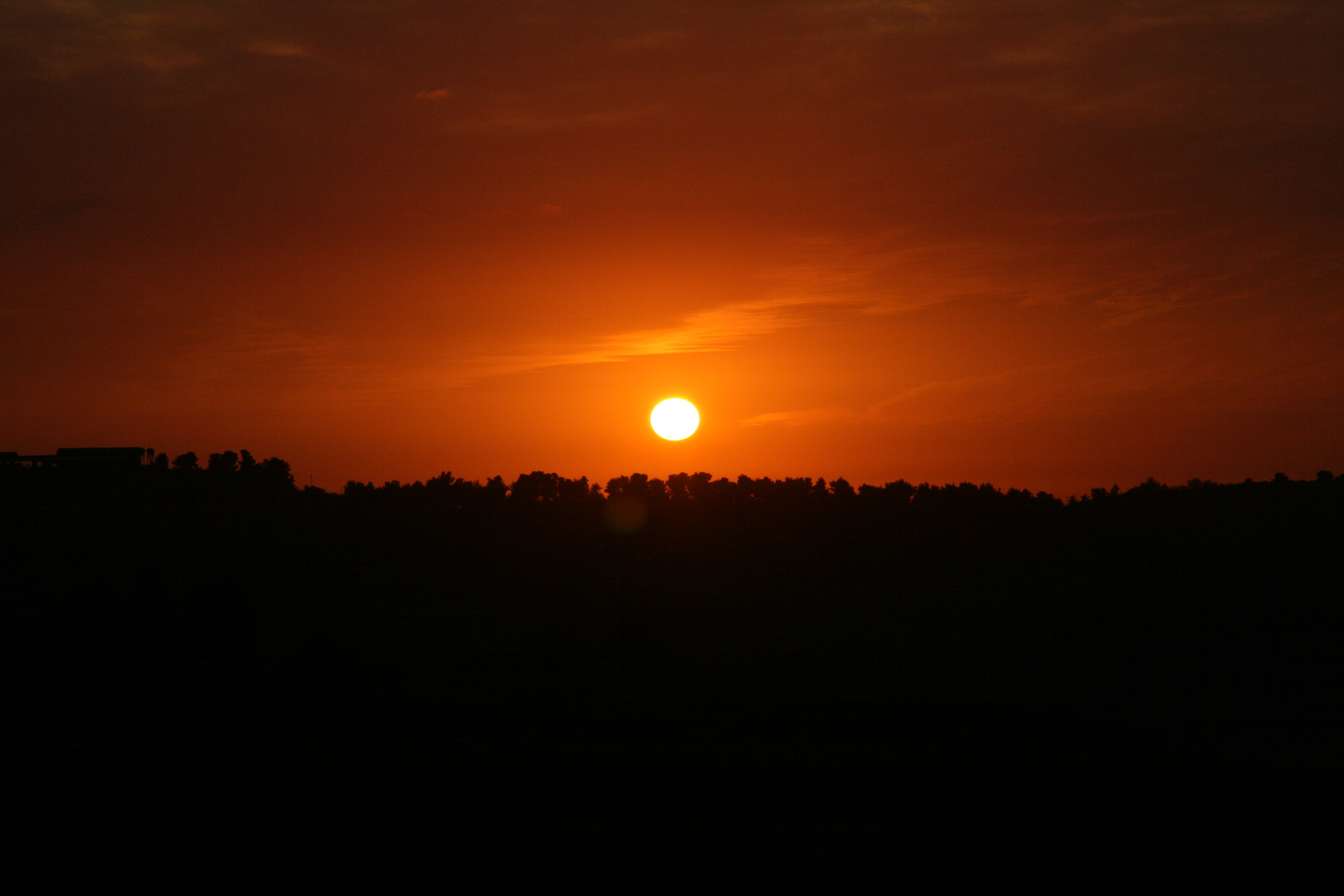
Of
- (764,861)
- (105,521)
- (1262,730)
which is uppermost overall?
(105,521)

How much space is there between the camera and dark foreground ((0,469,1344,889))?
24.0m

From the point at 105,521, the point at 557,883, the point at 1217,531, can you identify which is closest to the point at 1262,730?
the point at 557,883

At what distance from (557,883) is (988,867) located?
29.6ft

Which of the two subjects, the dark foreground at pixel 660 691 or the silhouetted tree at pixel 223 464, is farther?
the silhouetted tree at pixel 223 464

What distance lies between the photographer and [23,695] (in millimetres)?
35688

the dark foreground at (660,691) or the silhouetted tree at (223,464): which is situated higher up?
the silhouetted tree at (223,464)

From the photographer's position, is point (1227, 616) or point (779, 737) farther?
point (1227, 616)

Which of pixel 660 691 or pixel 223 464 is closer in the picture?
pixel 660 691

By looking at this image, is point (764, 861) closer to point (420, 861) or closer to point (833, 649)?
point (420, 861)

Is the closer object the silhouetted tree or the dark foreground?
the dark foreground

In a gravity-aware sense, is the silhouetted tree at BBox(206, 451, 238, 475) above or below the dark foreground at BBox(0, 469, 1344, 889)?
above

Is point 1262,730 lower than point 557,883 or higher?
lower

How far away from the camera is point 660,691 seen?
137 ft

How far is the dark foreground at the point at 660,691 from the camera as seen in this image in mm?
23969
